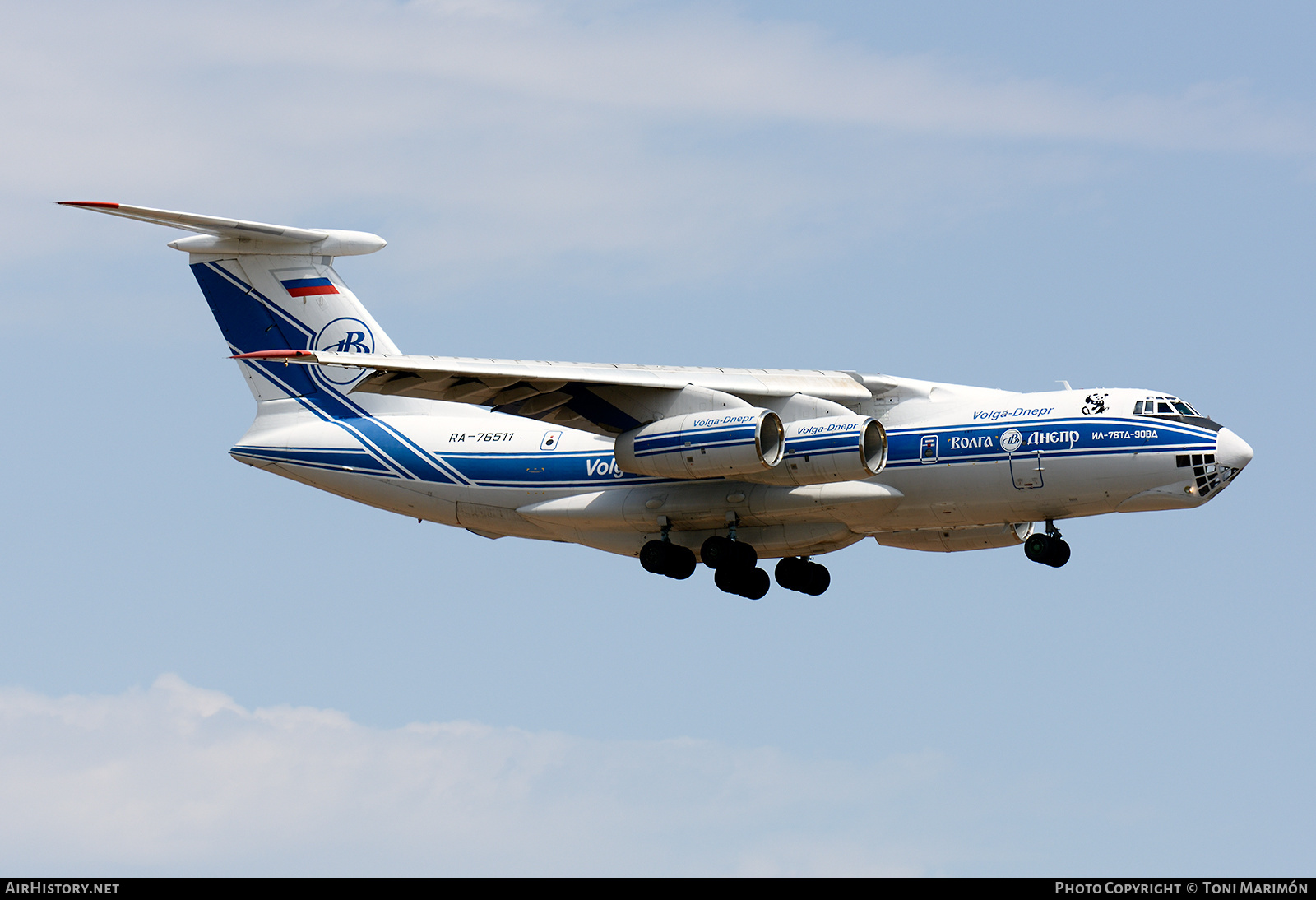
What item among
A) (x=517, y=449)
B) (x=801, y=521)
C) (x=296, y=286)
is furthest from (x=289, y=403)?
(x=801, y=521)

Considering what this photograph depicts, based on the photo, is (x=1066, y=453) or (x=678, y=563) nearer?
(x=1066, y=453)

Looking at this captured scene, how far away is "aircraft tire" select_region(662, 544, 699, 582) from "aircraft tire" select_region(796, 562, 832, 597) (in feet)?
5.47

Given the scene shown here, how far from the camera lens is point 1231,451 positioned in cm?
1596

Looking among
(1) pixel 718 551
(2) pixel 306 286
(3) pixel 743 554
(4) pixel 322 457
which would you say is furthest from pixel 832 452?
(2) pixel 306 286

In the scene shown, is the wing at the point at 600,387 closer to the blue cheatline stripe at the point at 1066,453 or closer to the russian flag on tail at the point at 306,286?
the blue cheatline stripe at the point at 1066,453

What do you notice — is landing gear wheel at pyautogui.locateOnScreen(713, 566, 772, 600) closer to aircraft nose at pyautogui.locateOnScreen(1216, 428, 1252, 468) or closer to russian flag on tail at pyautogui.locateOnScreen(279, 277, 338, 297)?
aircraft nose at pyautogui.locateOnScreen(1216, 428, 1252, 468)

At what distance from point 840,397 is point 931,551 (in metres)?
2.44

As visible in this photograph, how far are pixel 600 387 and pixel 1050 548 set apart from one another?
4.37 meters

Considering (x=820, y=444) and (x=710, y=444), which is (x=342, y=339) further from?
(x=820, y=444)

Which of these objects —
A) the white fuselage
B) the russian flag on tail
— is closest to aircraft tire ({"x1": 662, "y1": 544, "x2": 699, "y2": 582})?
the white fuselage

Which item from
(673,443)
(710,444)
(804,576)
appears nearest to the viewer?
(710,444)

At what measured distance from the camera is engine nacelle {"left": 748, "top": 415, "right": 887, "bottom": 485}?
1582 centimetres

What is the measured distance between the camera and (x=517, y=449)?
17.9m
